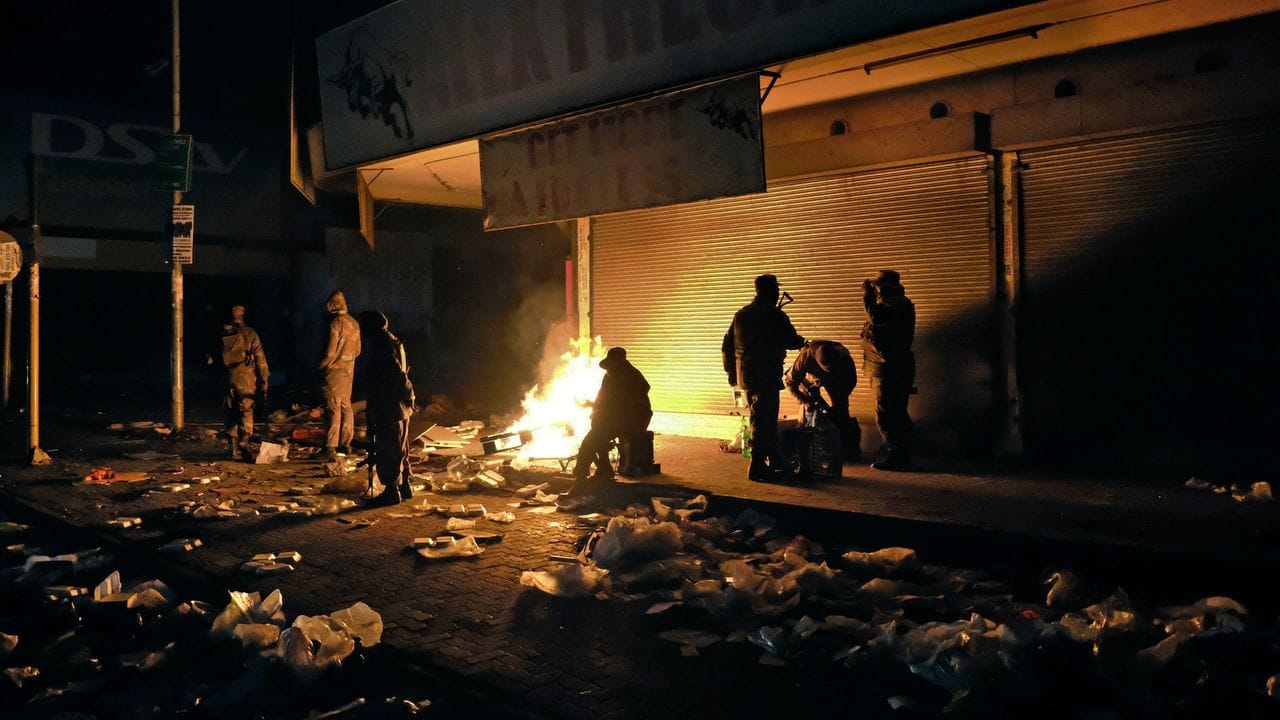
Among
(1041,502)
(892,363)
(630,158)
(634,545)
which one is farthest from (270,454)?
(1041,502)

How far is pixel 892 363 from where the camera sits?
9156 millimetres

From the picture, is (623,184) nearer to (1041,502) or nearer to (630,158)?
(630,158)

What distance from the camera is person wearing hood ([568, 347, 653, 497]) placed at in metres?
9.20

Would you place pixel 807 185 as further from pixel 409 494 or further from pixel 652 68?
pixel 409 494

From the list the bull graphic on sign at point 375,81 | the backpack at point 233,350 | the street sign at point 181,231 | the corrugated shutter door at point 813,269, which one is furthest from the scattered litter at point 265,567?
the street sign at point 181,231

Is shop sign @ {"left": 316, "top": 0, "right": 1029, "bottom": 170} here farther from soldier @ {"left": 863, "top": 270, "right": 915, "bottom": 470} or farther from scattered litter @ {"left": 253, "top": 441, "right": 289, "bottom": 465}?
scattered litter @ {"left": 253, "top": 441, "right": 289, "bottom": 465}

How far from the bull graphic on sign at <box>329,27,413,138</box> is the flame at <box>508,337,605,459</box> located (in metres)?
4.20

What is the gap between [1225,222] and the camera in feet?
26.7

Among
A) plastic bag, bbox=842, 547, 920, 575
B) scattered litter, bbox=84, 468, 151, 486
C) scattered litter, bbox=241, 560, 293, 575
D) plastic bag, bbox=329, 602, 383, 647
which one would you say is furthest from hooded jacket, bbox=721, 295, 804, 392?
scattered litter, bbox=84, 468, 151, 486

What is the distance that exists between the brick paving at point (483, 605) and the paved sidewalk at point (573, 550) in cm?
1

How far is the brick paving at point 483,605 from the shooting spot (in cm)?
413

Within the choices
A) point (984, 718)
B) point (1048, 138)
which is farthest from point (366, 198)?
point (984, 718)

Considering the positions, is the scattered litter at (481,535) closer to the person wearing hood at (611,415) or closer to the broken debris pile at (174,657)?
the person wearing hood at (611,415)

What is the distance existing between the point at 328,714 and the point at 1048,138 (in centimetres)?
847
